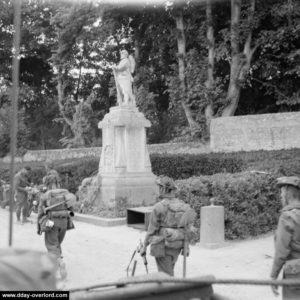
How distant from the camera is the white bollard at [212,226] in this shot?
29.8 feet

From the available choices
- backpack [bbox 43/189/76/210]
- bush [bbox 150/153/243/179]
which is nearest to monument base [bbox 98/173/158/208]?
bush [bbox 150/153/243/179]

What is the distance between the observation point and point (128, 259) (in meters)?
8.32

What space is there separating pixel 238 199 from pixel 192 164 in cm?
789

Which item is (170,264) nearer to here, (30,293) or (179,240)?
(179,240)

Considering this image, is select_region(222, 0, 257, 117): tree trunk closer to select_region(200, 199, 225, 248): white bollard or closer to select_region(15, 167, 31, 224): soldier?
select_region(15, 167, 31, 224): soldier

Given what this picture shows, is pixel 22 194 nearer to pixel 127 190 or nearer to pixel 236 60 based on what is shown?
pixel 127 190

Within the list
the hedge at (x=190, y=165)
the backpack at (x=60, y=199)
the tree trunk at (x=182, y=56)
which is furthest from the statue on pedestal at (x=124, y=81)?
the tree trunk at (x=182, y=56)

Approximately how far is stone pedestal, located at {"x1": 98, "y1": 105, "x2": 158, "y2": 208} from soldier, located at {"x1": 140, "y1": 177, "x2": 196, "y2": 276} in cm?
820

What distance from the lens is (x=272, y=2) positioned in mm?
23578

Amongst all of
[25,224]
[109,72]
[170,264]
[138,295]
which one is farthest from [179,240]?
[109,72]

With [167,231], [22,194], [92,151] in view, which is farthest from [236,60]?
[167,231]

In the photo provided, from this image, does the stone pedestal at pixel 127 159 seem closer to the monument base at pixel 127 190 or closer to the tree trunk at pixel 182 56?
the monument base at pixel 127 190

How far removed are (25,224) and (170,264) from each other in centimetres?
806

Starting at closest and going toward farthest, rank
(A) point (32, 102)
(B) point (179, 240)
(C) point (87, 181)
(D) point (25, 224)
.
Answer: (B) point (179, 240) < (D) point (25, 224) < (C) point (87, 181) < (A) point (32, 102)
